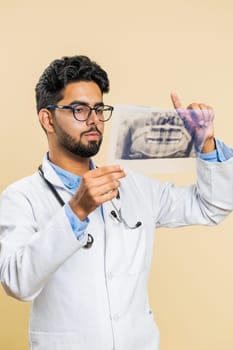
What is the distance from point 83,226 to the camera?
1.66m

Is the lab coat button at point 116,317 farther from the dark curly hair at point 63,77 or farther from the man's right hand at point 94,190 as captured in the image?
the dark curly hair at point 63,77

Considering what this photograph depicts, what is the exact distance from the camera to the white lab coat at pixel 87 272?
173 centimetres

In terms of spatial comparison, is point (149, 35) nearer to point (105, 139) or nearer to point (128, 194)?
point (105, 139)

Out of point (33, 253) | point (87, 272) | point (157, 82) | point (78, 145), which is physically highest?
point (157, 82)

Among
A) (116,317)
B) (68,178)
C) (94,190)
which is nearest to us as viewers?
(94,190)

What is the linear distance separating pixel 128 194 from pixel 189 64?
1.21 m

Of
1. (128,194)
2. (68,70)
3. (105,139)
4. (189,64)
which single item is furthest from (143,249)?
(189,64)

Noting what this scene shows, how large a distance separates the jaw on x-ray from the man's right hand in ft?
0.66

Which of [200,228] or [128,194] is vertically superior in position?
[128,194]

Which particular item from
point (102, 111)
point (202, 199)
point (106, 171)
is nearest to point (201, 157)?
point (202, 199)

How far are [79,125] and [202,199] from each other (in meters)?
0.45

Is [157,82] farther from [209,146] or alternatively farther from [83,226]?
[83,226]

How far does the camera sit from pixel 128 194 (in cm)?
207

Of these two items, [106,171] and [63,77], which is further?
[63,77]
